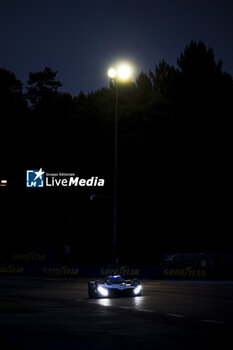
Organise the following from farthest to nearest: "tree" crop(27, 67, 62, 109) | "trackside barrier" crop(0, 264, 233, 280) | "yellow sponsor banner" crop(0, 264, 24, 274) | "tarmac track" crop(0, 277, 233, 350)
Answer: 1. "tree" crop(27, 67, 62, 109)
2. "yellow sponsor banner" crop(0, 264, 24, 274)
3. "trackside barrier" crop(0, 264, 233, 280)
4. "tarmac track" crop(0, 277, 233, 350)

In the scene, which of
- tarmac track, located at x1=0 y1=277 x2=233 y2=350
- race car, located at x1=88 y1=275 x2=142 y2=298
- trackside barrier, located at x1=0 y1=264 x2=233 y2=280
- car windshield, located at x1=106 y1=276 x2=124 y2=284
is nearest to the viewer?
tarmac track, located at x1=0 y1=277 x2=233 y2=350

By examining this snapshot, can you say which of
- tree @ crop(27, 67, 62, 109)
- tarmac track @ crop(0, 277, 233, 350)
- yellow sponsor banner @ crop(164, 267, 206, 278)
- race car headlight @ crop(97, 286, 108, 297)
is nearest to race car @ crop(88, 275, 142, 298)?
race car headlight @ crop(97, 286, 108, 297)

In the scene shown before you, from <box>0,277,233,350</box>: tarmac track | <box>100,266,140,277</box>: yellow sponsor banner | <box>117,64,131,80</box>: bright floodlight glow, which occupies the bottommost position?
<box>0,277,233,350</box>: tarmac track

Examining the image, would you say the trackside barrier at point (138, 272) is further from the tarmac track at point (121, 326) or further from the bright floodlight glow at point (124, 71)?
the tarmac track at point (121, 326)

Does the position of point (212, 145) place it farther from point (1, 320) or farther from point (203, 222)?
point (1, 320)

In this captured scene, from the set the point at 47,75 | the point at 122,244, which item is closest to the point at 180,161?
the point at 122,244

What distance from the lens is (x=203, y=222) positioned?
73250mm

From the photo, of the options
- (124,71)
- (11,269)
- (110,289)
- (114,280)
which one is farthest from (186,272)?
(11,269)

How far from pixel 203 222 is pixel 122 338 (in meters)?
63.0

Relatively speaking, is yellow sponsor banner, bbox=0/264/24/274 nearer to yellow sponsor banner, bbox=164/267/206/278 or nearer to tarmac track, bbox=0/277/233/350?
yellow sponsor banner, bbox=164/267/206/278

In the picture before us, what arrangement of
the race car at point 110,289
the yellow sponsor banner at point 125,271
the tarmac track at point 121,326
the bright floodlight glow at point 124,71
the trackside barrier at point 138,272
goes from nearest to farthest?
1. the tarmac track at point 121,326
2. the race car at point 110,289
3. the trackside barrier at point 138,272
4. the bright floodlight glow at point 124,71
5. the yellow sponsor banner at point 125,271

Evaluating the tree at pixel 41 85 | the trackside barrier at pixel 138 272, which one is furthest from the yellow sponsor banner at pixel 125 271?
the tree at pixel 41 85

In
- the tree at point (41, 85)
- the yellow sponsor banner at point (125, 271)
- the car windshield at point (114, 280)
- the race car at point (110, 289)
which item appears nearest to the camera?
the race car at point (110, 289)

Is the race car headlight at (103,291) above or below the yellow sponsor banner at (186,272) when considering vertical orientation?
below
